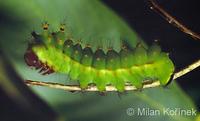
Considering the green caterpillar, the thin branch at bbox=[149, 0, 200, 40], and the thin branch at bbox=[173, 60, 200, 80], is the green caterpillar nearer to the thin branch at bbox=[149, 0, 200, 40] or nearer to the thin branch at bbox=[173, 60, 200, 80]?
the thin branch at bbox=[173, 60, 200, 80]

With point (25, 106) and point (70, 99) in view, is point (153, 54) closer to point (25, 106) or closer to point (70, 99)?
point (70, 99)

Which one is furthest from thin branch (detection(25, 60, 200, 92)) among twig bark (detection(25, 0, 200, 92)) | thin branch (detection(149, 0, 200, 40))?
thin branch (detection(149, 0, 200, 40))

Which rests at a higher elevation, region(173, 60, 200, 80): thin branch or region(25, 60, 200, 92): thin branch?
region(173, 60, 200, 80): thin branch

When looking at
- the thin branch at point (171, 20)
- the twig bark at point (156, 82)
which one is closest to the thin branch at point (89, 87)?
the twig bark at point (156, 82)

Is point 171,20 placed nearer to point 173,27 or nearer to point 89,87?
point 173,27

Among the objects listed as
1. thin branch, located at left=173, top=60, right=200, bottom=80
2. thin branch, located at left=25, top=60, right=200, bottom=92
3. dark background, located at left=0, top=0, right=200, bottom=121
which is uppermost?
dark background, located at left=0, top=0, right=200, bottom=121
